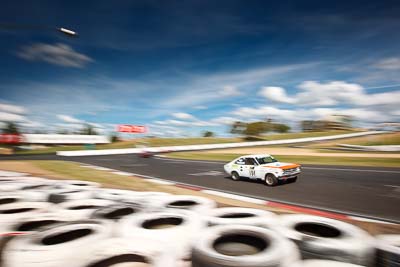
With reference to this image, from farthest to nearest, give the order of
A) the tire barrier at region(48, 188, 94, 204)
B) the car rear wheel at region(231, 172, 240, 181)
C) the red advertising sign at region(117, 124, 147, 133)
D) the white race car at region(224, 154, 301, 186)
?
the red advertising sign at region(117, 124, 147, 133) → the car rear wheel at region(231, 172, 240, 181) → the white race car at region(224, 154, 301, 186) → the tire barrier at region(48, 188, 94, 204)

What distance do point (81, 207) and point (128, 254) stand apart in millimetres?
2653

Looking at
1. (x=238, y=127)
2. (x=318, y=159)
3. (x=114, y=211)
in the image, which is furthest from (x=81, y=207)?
(x=318, y=159)

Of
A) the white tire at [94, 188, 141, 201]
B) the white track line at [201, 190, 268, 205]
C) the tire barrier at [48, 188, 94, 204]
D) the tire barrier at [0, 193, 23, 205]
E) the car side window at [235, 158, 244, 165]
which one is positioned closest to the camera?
the tire barrier at [0, 193, 23, 205]

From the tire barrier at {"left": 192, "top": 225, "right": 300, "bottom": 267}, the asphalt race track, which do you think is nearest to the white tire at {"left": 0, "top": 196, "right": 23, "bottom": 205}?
the tire barrier at {"left": 192, "top": 225, "right": 300, "bottom": 267}

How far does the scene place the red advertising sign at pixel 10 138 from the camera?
23.8 meters

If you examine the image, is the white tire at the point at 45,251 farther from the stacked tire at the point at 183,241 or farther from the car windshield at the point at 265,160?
the car windshield at the point at 265,160

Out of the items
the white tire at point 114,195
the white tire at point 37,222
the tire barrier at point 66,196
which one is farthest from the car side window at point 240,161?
the white tire at point 37,222

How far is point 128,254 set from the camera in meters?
3.00

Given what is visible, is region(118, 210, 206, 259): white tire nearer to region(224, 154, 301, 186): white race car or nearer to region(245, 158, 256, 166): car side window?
region(224, 154, 301, 186): white race car

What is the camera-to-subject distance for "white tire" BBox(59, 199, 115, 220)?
4.60 meters

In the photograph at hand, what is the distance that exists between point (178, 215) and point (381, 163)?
5.92m

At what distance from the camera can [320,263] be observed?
2701mm

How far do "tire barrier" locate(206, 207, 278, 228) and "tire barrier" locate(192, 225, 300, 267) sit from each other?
1.88ft

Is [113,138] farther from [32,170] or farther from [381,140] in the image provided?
[381,140]
